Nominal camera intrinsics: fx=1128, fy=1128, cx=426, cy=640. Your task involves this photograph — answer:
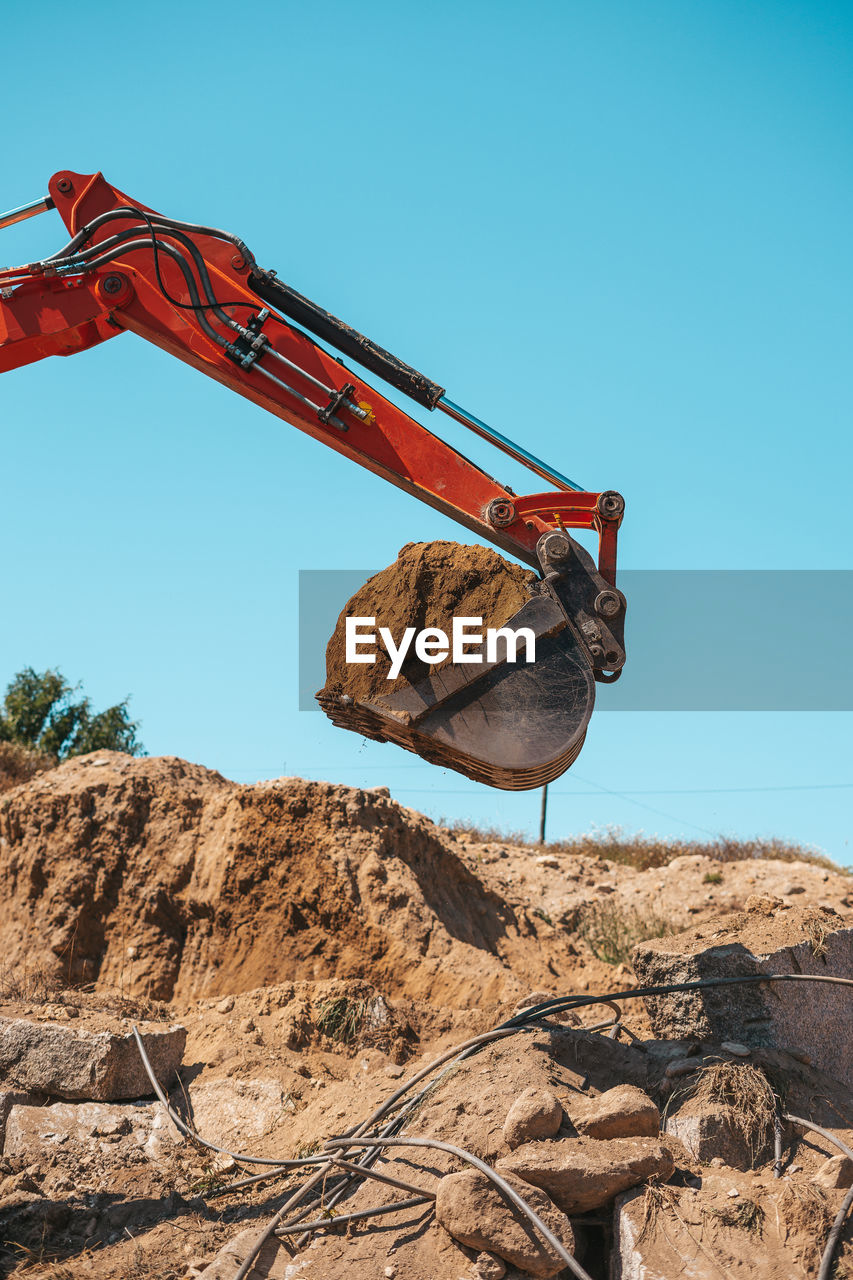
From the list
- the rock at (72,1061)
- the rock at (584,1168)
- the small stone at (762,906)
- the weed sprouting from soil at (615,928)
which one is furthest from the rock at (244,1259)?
the weed sprouting from soil at (615,928)

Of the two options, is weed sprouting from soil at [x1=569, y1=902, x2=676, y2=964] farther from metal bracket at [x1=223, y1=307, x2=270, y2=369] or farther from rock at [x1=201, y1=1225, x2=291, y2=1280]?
metal bracket at [x1=223, y1=307, x2=270, y2=369]

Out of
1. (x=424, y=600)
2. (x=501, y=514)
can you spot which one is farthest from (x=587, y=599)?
(x=424, y=600)

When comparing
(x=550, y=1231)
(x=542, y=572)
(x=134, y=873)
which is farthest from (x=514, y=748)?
(x=134, y=873)

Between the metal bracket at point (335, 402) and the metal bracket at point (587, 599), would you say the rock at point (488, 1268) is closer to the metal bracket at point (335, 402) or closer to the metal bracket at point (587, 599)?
the metal bracket at point (587, 599)

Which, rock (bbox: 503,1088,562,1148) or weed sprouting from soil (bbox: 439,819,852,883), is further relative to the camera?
weed sprouting from soil (bbox: 439,819,852,883)

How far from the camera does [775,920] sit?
291 inches

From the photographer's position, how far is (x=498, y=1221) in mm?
4492

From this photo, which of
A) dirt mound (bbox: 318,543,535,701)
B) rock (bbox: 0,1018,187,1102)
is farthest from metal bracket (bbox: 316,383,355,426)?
rock (bbox: 0,1018,187,1102)

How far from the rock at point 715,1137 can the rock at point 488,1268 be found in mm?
1245

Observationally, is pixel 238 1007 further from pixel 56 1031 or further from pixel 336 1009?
pixel 56 1031

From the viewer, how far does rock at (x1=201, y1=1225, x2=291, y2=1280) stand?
4.74m

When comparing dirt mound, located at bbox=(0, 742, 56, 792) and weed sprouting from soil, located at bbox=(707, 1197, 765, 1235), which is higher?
dirt mound, located at bbox=(0, 742, 56, 792)

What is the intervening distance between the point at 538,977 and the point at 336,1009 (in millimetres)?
2485

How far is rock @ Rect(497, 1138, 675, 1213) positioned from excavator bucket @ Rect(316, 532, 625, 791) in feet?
5.57
